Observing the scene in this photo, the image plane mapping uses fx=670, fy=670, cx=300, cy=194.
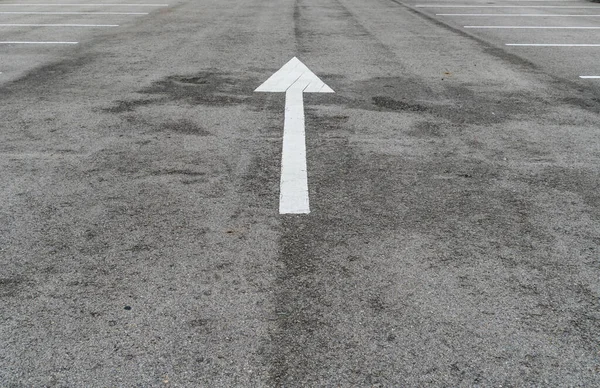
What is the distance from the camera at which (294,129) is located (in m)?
6.24

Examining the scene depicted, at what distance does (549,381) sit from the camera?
273 cm

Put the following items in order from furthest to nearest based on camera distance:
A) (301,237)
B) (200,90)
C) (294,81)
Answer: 1. (294,81)
2. (200,90)
3. (301,237)

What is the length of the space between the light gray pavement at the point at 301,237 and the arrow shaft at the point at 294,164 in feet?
0.25

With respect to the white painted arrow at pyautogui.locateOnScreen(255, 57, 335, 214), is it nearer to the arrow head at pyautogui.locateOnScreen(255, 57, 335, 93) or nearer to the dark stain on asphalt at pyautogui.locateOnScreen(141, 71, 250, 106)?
the arrow head at pyautogui.locateOnScreen(255, 57, 335, 93)

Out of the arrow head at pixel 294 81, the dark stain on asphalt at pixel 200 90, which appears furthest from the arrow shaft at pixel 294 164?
the dark stain on asphalt at pixel 200 90

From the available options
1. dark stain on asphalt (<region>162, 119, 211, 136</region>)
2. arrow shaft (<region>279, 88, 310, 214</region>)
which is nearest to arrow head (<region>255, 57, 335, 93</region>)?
arrow shaft (<region>279, 88, 310, 214</region>)

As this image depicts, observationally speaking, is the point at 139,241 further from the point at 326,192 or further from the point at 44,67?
the point at 44,67

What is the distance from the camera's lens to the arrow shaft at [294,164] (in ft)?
14.8

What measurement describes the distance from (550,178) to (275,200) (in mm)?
2135

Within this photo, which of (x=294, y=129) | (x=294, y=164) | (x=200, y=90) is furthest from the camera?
(x=200, y=90)

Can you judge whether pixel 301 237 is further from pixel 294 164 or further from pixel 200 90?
pixel 200 90

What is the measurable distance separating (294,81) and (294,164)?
10.7ft

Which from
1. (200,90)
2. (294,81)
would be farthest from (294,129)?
(294,81)

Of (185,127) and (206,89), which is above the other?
(206,89)
